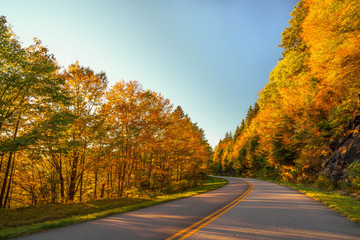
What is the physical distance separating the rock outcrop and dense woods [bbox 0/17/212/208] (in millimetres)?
13651

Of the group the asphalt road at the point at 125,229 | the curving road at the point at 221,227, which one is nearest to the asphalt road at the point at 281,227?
the curving road at the point at 221,227

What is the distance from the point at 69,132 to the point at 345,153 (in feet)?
65.4

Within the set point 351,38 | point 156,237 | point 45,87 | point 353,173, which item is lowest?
point 156,237

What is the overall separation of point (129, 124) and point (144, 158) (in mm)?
5407

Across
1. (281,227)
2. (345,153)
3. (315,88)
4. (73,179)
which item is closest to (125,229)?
(281,227)

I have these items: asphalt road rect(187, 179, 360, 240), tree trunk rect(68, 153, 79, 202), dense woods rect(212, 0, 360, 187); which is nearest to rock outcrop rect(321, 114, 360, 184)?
dense woods rect(212, 0, 360, 187)

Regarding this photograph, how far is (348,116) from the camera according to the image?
14.4 m

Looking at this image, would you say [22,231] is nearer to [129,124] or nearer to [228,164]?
[129,124]

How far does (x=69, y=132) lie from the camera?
13289mm

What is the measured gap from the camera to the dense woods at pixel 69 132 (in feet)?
33.7

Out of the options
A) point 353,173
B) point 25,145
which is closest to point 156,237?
point 25,145

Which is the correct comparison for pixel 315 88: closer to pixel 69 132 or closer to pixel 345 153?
pixel 345 153

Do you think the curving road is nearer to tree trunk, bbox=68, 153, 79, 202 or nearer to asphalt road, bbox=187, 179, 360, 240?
asphalt road, bbox=187, 179, 360, 240

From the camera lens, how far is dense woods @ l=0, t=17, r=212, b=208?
10.3m
